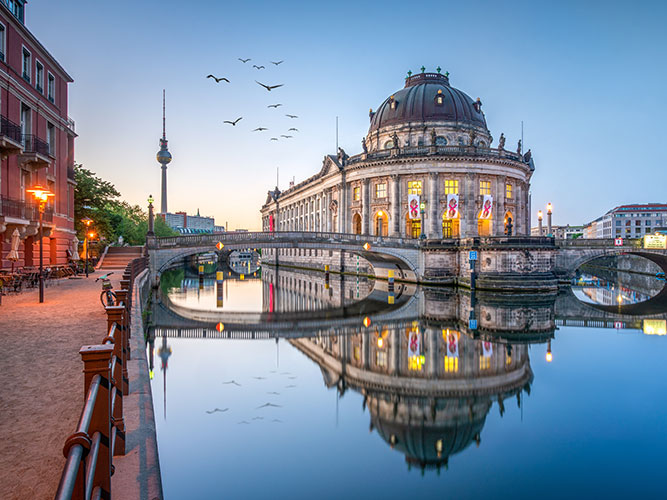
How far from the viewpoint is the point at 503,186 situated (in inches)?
1957

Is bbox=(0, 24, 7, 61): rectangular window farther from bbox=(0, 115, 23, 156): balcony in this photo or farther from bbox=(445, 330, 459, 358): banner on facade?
bbox=(445, 330, 459, 358): banner on facade

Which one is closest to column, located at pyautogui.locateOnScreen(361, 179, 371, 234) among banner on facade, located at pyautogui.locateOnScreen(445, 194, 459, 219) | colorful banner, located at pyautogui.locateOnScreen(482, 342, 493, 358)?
banner on facade, located at pyautogui.locateOnScreen(445, 194, 459, 219)

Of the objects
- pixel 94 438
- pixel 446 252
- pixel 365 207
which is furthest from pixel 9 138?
pixel 365 207

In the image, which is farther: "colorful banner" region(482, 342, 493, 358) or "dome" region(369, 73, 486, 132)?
"dome" region(369, 73, 486, 132)

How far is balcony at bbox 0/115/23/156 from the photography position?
20094mm

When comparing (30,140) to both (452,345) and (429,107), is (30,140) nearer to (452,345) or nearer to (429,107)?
(452,345)

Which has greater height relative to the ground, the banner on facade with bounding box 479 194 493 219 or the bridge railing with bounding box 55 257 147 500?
the banner on facade with bounding box 479 194 493 219

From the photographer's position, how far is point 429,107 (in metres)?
58.1

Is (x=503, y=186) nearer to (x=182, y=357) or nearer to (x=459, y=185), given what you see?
(x=459, y=185)

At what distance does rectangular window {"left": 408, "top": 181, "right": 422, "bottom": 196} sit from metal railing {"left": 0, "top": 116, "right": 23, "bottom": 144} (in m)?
36.3

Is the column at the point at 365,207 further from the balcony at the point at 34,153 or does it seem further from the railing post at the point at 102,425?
the railing post at the point at 102,425

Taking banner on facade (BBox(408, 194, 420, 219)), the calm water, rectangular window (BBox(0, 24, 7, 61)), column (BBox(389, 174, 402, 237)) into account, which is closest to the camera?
the calm water

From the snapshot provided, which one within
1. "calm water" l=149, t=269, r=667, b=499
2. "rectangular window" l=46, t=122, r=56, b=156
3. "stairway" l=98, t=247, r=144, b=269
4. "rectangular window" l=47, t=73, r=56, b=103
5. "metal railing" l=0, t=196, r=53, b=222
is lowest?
"calm water" l=149, t=269, r=667, b=499

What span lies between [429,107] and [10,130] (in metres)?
47.7
